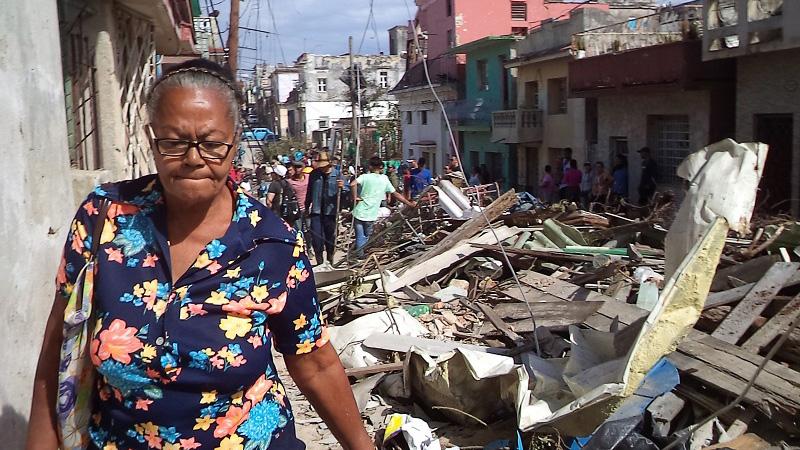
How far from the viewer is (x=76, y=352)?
175 centimetres

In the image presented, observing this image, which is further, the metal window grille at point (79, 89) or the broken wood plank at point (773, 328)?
the metal window grille at point (79, 89)

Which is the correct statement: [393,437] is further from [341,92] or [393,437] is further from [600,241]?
[341,92]

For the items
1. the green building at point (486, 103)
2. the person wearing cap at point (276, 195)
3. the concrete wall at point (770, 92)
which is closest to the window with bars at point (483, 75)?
the green building at point (486, 103)

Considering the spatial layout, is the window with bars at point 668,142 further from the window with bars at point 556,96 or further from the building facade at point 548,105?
the window with bars at point 556,96

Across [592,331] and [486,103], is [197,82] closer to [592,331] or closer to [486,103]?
[592,331]

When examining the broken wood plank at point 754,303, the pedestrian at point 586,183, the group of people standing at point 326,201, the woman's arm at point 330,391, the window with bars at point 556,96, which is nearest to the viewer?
the woman's arm at point 330,391

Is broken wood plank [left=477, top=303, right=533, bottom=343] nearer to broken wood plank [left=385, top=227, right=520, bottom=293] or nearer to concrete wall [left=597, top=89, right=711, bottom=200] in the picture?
broken wood plank [left=385, top=227, right=520, bottom=293]

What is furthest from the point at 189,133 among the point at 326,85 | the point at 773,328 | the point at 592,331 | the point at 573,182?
the point at 326,85

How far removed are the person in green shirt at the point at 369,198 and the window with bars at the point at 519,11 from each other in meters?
29.8

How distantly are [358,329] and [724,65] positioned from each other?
12820 mm

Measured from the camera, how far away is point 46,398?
184cm

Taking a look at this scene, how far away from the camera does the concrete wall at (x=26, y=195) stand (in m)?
2.50

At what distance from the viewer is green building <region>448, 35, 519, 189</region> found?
28625 mm

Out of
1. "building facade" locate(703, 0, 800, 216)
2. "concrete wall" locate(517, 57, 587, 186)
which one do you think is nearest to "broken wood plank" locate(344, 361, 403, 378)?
"building facade" locate(703, 0, 800, 216)
